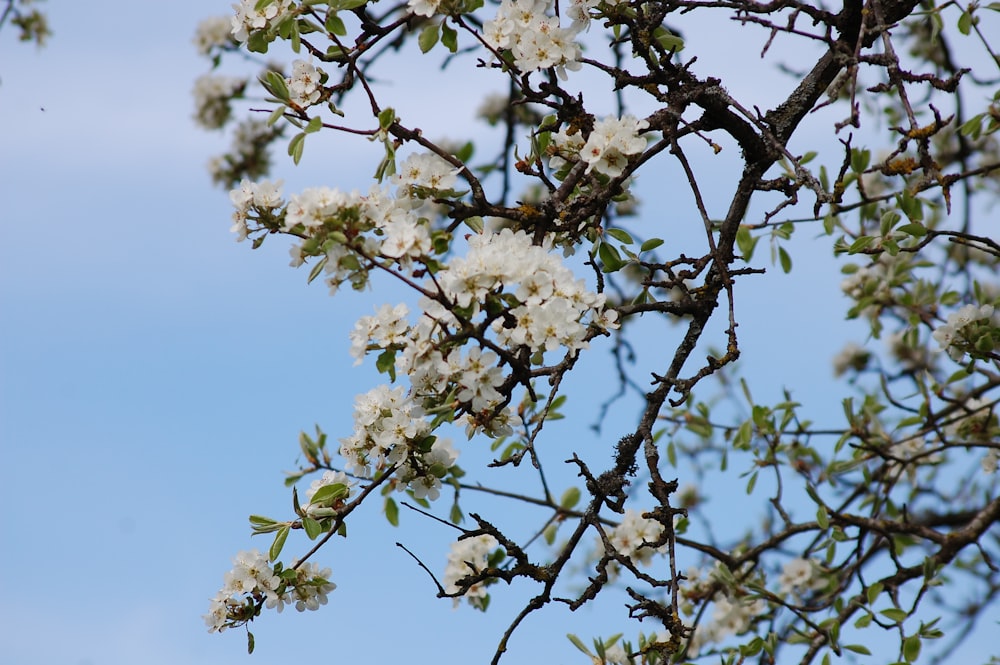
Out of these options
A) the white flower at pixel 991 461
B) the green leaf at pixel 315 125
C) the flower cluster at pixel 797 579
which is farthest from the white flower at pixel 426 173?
the flower cluster at pixel 797 579

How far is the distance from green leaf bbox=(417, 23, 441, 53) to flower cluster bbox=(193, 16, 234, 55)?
13.6ft

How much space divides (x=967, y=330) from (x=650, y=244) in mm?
1617

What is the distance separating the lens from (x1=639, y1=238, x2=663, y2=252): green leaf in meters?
2.85

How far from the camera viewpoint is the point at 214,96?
7027 mm

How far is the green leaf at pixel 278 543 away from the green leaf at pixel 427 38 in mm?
1407

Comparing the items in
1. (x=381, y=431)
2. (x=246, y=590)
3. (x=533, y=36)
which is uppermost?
(x=533, y=36)

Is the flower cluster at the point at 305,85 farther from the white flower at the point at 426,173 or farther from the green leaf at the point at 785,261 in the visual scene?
the green leaf at the point at 785,261

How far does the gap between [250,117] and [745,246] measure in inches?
165

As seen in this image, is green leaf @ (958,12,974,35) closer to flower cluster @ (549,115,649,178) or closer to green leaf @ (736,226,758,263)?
green leaf @ (736,226,758,263)

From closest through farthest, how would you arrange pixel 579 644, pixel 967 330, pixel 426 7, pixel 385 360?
pixel 385 360 → pixel 426 7 → pixel 579 644 → pixel 967 330

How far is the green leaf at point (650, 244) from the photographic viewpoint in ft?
9.34

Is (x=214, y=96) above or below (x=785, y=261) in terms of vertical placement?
above

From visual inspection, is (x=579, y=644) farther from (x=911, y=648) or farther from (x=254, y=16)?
(x=254, y=16)

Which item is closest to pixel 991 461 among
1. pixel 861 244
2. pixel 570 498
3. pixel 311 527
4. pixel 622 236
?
pixel 861 244
